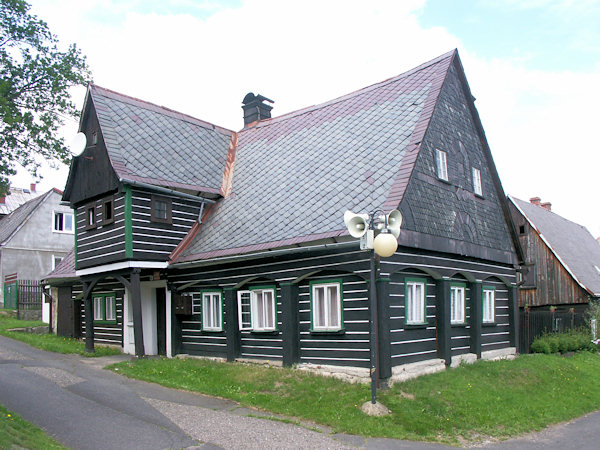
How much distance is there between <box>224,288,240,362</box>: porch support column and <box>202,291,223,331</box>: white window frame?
18.8 inches

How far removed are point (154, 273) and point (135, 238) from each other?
1.46 meters

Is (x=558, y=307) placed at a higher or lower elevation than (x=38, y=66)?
lower

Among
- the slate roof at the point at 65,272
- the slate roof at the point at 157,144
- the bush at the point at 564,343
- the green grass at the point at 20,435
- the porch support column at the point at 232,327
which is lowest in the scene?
the bush at the point at 564,343

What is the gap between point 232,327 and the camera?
619 inches

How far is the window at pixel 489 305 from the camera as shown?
57.7ft

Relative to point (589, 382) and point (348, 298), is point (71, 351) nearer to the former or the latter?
point (348, 298)

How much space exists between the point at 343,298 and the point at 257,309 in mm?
3056

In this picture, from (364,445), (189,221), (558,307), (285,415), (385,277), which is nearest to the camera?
(364,445)

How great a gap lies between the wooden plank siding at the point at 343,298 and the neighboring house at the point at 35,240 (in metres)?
22.7

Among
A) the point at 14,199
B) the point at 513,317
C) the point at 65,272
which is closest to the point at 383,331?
the point at 513,317

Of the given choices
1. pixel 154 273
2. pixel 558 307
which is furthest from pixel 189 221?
pixel 558 307

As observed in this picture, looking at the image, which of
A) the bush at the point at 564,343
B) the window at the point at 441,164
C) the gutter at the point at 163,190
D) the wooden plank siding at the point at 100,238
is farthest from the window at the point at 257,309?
the bush at the point at 564,343

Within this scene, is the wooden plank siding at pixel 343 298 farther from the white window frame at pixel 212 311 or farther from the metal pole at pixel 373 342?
the metal pole at pixel 373 342

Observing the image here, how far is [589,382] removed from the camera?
16.1 meters
